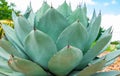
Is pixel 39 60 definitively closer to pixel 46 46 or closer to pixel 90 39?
pixel 46 46

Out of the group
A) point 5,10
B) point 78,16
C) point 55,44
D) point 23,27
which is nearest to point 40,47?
point 55,44

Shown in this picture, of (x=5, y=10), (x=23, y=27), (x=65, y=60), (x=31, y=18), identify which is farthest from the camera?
(x=5, y=10)

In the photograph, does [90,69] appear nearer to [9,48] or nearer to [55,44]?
[55,44]

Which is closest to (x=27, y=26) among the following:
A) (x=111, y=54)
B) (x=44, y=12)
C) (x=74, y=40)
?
(x=44, y=12)

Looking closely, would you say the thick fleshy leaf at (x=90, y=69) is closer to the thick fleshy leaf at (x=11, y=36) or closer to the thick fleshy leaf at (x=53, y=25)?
the thick fleshy leaf at (x=53, y=25)

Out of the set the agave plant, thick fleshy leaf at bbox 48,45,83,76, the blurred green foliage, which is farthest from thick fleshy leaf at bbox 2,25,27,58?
the blurred green foliage

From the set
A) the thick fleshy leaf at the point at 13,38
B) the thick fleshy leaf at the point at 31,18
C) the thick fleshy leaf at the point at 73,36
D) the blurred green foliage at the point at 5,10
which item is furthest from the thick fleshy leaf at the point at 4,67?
the blurred green foliage at the point at 5,10

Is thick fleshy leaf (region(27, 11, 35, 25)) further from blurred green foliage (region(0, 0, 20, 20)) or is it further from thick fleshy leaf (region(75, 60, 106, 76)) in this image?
blurred green foliage (region(0, 0, 20, 20))

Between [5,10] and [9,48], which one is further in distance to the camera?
[5,10]
